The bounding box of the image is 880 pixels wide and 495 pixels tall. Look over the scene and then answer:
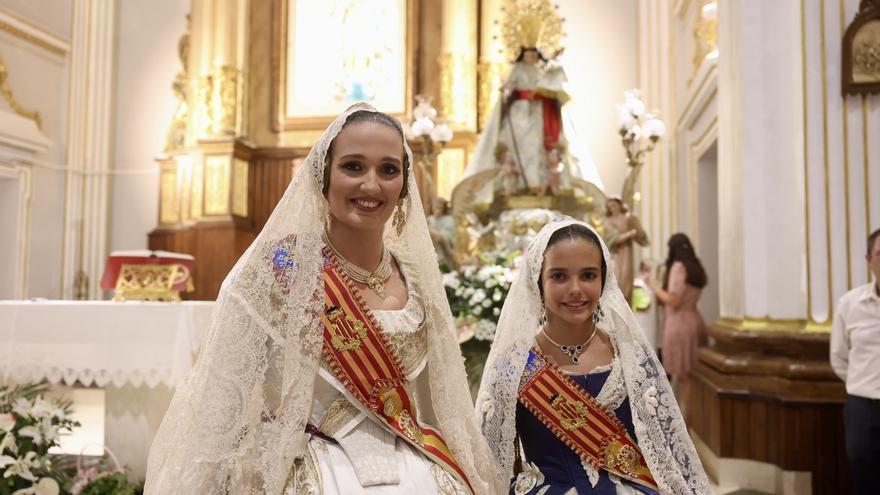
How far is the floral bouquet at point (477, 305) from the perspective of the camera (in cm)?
509

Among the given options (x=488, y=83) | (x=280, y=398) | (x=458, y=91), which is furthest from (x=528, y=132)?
(x=280, y=398)

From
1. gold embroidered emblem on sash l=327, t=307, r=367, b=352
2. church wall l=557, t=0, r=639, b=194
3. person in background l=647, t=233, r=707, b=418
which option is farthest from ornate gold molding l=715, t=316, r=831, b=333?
church wall l=557, t=0, r=639, b=194

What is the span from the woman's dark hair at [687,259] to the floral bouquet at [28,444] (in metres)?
4.66

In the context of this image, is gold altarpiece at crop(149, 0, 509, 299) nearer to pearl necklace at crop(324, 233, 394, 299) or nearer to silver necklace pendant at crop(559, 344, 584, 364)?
silver necklace pendant at crop(559, 344, 584, 364)

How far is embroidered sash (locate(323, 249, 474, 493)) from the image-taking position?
5.89 feet

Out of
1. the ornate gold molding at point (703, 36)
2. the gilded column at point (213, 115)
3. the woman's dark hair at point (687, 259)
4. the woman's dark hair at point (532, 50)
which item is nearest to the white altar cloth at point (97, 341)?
the woman's dark hair at point (532, 50)

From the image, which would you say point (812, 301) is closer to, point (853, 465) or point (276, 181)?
point (853, 465)

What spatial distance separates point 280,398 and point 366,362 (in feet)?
0.70

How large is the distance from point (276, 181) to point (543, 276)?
31.8ft

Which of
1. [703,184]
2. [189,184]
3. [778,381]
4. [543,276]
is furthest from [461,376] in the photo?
[189,184]

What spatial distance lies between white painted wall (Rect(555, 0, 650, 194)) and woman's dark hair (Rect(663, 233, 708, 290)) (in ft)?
13.8

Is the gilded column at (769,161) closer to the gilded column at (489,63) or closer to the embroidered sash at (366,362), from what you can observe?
the embroidered sash at (366,362)

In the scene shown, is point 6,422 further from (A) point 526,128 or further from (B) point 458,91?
(B) point 458,91

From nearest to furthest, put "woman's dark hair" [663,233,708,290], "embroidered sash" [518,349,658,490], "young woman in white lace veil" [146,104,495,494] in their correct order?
"young woman in white lace veil" [146,104,495,494] < "embroidered sash" [518,349,658,490] < "woman's dark hair" [663,233,708,290]
